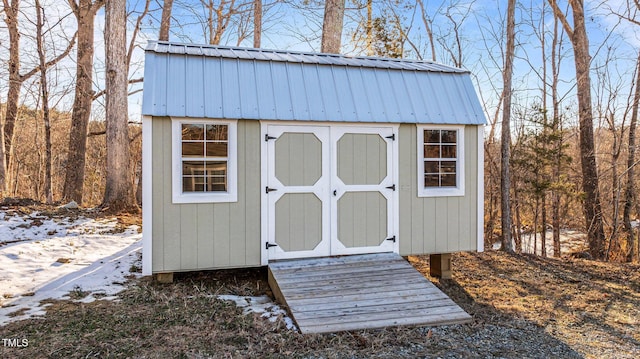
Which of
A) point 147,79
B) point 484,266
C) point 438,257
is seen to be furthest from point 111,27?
point 484,266

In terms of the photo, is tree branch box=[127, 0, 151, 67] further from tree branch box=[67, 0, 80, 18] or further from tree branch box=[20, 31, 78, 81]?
tree branch box=[67, 0, 80, 18]

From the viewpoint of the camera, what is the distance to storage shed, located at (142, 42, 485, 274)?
4512mm

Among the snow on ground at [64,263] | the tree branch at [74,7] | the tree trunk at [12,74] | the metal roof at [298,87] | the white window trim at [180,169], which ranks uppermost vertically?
the tree branch at [74,7]

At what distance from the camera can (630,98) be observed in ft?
31.8

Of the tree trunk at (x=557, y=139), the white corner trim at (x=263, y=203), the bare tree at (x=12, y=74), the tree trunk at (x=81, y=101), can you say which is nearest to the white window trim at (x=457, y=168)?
the white corner trim at (x=263, y=203)

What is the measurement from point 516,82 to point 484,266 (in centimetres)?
708

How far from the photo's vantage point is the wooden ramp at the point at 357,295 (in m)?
3.83

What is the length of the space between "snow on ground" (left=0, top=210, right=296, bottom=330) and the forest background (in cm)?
157

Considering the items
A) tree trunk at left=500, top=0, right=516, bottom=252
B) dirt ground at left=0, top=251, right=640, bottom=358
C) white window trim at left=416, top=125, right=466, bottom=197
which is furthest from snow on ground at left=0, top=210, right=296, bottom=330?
tree trunk at left=500, top=0, right=516, bottom=252

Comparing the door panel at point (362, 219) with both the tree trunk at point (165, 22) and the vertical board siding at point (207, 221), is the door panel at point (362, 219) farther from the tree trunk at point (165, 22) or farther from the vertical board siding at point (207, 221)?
the tree trunk at point (165, 22)

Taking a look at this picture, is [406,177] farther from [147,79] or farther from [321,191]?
[147,79]

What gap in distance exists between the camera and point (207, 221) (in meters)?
4.62

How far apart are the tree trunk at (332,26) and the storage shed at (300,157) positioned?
333 cm

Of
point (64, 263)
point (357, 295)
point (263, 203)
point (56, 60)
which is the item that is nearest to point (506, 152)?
point (357, 295)
